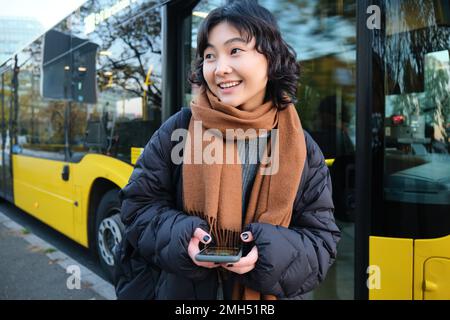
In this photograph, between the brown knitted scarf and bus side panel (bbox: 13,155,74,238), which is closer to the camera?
the brown knitted scarf

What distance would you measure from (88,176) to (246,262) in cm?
321

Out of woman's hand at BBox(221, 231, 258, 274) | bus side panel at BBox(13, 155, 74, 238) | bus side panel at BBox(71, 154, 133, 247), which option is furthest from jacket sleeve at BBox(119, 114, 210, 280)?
bus side panel at BBox(13, 155, 74, 238)

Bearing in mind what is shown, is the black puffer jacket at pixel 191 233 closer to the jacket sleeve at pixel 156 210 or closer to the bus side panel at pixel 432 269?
the jacket sleeve at pixel 156 210

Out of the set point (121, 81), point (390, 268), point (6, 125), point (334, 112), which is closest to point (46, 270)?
point (121, 81)

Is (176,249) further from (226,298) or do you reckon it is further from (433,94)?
(433,94)

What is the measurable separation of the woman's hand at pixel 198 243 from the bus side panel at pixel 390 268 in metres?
1.38

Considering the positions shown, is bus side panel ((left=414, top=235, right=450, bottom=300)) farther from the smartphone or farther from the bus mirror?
the bus mirror

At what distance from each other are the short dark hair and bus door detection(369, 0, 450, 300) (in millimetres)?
1055

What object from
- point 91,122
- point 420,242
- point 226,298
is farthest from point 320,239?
point 91,122

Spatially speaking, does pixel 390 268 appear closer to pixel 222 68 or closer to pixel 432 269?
pixel 432 269

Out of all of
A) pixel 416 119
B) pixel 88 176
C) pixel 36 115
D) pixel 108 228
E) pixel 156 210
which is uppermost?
pixel 36 115

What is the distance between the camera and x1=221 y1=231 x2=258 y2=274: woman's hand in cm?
114

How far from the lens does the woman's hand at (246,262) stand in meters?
1.14

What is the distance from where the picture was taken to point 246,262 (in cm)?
115
